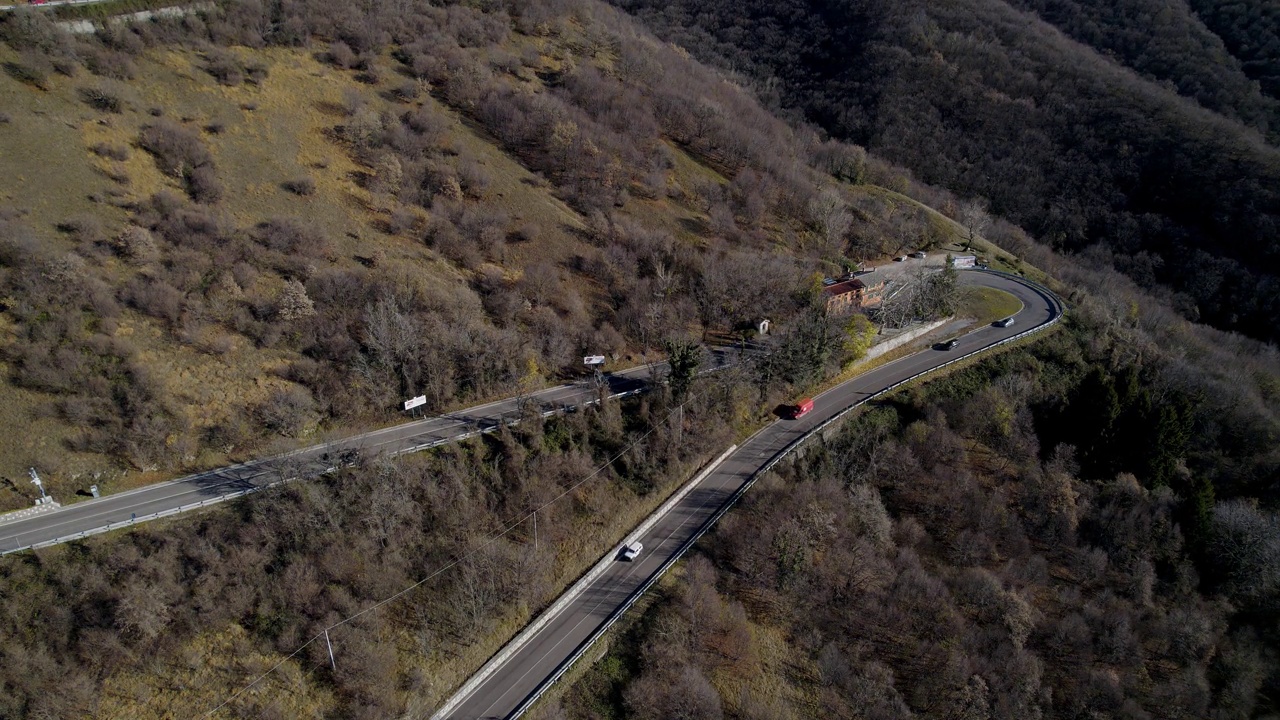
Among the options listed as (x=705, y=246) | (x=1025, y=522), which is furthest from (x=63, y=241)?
(x=1025, y=522)

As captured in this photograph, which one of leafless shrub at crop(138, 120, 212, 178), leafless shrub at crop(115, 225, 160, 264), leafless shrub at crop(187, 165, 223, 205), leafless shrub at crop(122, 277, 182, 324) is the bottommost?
leafless shrub at crop(122, 277, 182, 324)

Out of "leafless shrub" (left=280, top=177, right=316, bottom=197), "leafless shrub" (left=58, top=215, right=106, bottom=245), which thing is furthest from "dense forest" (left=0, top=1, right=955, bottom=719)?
"leafless shrub" (left=280, top=177, right=316, bottom=197)

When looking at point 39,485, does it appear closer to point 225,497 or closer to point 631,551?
point 225,497

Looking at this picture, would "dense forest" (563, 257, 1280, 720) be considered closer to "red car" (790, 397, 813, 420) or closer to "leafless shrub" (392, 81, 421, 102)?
"red car" (790, 397, 813, 420)

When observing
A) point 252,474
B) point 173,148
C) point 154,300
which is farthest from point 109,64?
point 252,474

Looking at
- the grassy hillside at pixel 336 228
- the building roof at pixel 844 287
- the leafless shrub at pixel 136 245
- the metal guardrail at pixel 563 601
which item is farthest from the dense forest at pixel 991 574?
the leafless shrub at pixel 136 245

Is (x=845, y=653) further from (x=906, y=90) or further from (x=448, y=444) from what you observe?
(x=906, y=90)

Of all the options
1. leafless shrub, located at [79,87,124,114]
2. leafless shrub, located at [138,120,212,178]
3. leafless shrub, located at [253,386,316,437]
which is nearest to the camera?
leafless shrub, located at [253,386,316,437]
